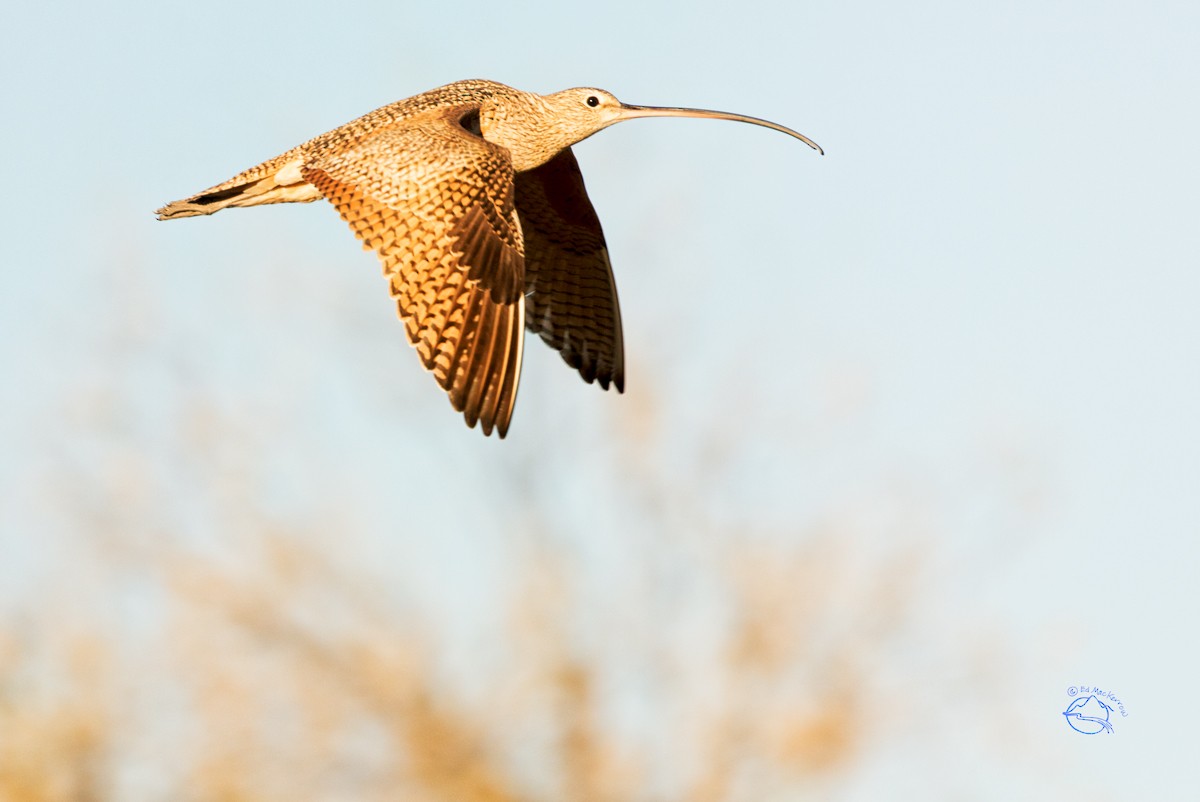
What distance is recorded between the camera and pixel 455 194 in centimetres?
746

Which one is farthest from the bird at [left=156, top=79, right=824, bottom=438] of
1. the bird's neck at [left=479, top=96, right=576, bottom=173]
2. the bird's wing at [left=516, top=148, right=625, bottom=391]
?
the bird's wing at [left=516, top=148, right=625, bottom=391]

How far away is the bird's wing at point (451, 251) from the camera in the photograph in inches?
282

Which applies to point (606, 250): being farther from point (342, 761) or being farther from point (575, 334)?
point (342, 761)

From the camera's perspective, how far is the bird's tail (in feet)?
27.2

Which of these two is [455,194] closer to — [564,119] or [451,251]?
[451,251]

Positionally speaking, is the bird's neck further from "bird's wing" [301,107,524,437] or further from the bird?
"bird's wing" [301,107,524,437]

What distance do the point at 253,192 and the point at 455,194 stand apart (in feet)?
4.73

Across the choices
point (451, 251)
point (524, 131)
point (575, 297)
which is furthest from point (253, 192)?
point (575, 297)

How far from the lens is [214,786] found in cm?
1377

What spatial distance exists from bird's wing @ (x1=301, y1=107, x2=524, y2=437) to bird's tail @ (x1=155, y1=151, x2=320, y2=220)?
591 mm

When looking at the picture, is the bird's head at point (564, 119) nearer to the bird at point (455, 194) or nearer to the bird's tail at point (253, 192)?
the bird at point (455, 194)

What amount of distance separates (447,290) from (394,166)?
2.21 feet

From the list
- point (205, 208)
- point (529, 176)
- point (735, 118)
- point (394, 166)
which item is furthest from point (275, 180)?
point (735, 118)

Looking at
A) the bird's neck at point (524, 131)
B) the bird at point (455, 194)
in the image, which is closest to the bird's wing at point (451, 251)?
the bird at point (455, 194)
